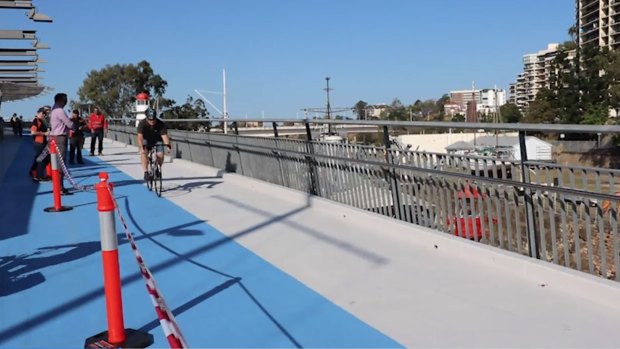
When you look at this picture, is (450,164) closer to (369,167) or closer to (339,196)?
(369,167)

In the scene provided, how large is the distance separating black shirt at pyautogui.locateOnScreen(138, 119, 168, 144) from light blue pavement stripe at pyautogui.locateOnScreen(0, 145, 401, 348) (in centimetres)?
328

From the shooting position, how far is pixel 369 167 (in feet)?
26.3

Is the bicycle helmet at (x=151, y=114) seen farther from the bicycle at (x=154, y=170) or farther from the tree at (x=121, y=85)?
the tree at (x=121, y=85)

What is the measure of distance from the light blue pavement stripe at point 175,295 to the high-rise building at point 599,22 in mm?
118603

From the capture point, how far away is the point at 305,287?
545 cm

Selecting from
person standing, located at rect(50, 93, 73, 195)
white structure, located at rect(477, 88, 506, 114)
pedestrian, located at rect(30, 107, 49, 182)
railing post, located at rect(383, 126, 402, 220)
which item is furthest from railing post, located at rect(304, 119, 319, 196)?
white structure, located at rect(477, 88, 506, 114)

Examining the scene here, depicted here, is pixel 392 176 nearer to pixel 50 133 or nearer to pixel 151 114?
pixel 151 114

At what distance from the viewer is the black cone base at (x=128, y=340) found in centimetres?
407

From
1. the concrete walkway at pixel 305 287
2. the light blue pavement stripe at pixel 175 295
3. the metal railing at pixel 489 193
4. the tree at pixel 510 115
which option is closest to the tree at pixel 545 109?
the tree at pixel 510 115

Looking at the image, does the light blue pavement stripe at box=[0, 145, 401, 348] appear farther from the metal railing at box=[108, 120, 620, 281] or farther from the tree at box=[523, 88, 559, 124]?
A: the tree at box=[523, 88, 559, 124]

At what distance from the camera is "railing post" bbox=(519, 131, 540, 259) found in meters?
5.55

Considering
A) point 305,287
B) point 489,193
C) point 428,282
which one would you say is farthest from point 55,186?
point 489,193

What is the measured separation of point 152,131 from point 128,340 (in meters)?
7.78

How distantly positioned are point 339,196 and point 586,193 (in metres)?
4.52
